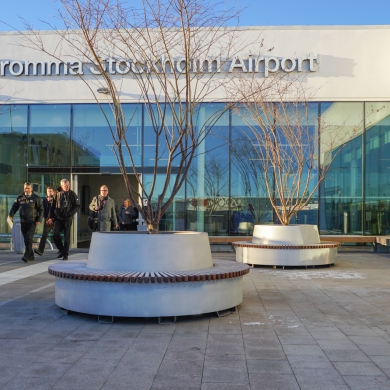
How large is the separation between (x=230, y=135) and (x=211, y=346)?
13.0 meters

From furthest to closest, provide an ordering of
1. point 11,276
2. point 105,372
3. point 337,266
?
1. point 337,266
2. point 11,276
3. point 105,372

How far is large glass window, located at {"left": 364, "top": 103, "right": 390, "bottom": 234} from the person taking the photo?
17.1 m

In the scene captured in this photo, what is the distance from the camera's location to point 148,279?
5711 millimetres

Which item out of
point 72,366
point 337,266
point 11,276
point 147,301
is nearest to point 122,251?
point 147,301

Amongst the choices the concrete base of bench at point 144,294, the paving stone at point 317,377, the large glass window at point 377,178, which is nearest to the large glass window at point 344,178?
the large glass window at point 377,178

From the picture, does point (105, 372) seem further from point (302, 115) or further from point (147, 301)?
point (302, 115)

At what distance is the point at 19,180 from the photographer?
1800 cm

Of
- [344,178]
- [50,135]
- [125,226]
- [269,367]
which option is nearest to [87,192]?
[50,135]

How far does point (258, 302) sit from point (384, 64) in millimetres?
12209

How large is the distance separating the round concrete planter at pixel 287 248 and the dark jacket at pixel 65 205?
3.84 meters

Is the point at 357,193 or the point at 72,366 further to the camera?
the point at 357,193

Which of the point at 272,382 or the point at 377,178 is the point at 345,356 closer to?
the point at 272,382

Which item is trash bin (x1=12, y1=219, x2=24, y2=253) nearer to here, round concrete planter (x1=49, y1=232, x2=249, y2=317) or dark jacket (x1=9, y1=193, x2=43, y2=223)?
dark jacket (x1=9, y1=193, x2=43, y2=223)

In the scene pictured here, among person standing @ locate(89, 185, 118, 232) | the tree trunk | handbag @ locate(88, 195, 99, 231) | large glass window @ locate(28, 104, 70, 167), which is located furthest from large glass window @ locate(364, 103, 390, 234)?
the tree trunk
